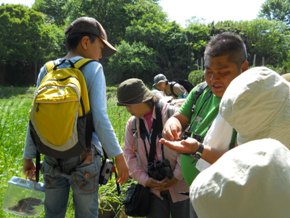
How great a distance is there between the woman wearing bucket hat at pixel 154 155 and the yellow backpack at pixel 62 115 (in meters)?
0.45

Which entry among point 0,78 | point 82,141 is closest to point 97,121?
point 82,141

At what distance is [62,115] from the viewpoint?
230cm

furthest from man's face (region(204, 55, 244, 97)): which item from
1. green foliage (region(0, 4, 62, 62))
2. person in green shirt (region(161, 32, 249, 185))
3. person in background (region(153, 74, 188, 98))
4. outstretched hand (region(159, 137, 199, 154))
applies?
green foliage (region(0, 4, 62, 62))

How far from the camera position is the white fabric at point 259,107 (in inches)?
52.7

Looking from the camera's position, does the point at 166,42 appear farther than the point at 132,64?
Yes

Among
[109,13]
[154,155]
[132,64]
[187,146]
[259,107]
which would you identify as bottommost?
[132,64]

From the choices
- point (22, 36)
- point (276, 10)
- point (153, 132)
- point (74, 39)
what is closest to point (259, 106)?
point (153, 132)

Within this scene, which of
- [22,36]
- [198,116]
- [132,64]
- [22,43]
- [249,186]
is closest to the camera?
[249,186]

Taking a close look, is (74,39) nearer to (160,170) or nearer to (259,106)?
(160,170)

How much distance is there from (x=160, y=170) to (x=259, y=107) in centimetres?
146

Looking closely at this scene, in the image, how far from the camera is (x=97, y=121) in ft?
7.95

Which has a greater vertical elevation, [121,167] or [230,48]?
[230,48]

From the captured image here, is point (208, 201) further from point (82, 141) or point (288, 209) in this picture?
point (82, 141)

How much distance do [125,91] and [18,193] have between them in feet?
3.15
